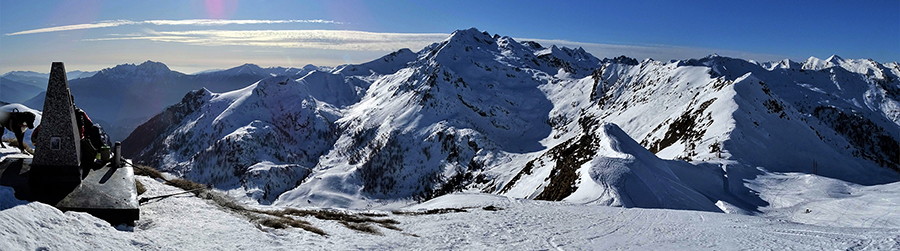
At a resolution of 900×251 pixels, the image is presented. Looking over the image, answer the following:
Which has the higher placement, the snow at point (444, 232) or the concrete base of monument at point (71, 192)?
the concrete base of monument at point (71, 192)

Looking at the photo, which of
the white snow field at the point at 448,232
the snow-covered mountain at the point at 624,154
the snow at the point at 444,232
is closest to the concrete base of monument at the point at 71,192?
the white snow field at the point at 448,232

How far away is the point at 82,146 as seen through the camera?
14625mm

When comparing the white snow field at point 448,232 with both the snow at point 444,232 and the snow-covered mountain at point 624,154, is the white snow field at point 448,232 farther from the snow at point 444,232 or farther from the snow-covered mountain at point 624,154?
the snow-covered mountain at point 624,154

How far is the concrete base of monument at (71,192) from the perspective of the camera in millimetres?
11391

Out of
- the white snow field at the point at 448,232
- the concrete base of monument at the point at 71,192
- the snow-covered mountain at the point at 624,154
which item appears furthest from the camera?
the snow-covered mountain at the point at 624,154

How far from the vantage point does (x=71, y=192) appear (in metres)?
12.2

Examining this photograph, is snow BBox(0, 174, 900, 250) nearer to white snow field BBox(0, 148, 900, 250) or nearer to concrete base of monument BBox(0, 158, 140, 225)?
white snow field BBox(0, 148, 900, 250)

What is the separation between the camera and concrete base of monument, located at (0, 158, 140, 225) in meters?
11.4

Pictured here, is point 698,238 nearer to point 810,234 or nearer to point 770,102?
point 810,234

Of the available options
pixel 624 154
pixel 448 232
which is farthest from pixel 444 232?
pixel 624 154

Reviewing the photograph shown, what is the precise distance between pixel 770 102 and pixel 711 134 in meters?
22.4

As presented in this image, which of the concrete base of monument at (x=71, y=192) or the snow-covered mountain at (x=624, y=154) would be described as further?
the snow-covered mountain at (x=624, y=154)

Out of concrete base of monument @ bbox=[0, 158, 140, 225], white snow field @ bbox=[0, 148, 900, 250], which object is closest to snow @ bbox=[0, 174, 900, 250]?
white snow field @ bbox=[0, 148, 900, 250]

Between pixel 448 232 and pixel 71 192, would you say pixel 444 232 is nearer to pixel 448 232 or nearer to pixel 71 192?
pixel 448 232
